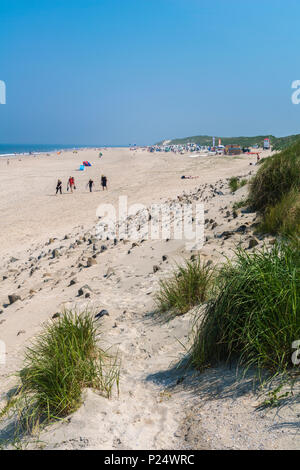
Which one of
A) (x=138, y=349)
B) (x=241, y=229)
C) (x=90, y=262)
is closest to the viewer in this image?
(x=138, y=349)

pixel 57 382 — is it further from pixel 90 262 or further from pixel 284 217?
pixel 90 262

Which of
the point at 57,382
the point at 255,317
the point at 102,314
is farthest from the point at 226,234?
the point at 57,382

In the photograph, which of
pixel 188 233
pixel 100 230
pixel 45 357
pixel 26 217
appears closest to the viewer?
pixel 45 357

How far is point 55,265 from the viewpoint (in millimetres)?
9438

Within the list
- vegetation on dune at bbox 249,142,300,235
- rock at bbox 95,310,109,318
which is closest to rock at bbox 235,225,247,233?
vegetation on dune at bbox 249,142,300,235

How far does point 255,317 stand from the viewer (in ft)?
9.43

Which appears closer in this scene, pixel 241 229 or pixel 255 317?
pixel 255 317

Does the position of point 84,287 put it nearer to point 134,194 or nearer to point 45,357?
point 45,357

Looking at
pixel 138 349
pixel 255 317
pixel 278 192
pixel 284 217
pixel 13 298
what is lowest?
pixel 13 298

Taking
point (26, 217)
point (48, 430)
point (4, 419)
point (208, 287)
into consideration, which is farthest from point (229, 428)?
point (26, 217)

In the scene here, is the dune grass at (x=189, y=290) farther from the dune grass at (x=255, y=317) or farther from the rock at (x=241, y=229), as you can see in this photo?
the rock at (x=241, y=229)

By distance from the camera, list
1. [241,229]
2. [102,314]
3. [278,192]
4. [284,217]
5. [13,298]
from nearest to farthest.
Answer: [102,314] < [284,217] < [13,298] < [241,229] < [278,192]

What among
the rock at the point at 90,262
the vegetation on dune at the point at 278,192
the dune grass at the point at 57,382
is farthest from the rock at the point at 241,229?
the dune grass at the point at 57,382
